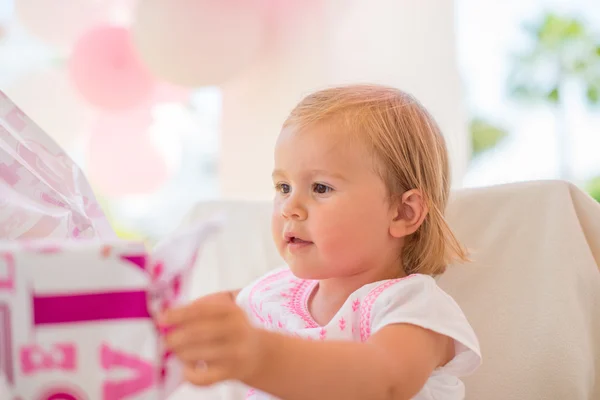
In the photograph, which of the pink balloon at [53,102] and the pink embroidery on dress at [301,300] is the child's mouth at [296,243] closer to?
the pink embroidery on dress at [301,300]

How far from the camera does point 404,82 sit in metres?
2.36

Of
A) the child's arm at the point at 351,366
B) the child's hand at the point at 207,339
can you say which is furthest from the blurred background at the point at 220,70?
the child's hand at the point at 207,339

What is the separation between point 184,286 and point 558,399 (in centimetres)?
74

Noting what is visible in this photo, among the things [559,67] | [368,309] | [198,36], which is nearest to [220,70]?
[198,36]

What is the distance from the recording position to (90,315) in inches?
21.3

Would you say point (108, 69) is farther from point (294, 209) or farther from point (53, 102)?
point (294, 209)

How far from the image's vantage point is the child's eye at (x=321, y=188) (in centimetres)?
99

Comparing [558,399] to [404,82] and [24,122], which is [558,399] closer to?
[24,122]

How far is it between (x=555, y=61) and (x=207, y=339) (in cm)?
837

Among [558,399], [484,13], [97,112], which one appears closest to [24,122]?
[558,399]

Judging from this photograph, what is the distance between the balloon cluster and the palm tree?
5.88 meters

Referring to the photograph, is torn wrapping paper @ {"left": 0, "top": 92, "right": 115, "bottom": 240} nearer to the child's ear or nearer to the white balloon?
the child's ear

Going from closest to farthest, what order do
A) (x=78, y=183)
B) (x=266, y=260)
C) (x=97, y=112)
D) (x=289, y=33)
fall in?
(x=78, y=183) < (x=266, y=260) < (x=289, y=33) < (x=97, y=112)

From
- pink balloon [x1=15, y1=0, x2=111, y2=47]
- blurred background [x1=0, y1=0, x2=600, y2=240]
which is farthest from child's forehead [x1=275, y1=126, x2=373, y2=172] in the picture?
pink balloon [x1=15, y1=0, x2=111, y2=47]
